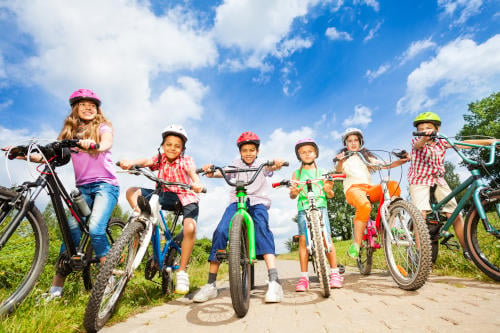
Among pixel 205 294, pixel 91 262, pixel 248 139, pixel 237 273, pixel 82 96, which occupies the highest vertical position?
pixel 82 96

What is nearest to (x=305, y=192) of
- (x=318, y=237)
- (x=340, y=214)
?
(x=318, y=237)

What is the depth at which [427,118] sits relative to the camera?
189 inches

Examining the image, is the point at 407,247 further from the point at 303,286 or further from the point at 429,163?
the point at 429,163

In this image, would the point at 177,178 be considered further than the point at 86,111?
Yes

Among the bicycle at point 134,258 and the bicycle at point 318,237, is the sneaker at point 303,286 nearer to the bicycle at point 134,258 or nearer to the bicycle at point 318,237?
the bicycle at point 318,237

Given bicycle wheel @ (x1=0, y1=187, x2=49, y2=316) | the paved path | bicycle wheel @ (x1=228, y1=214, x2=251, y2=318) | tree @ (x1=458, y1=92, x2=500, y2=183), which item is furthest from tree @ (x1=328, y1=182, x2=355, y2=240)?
bicycle wheel @ (x1=0, y1=187, x2=49, y2=316)

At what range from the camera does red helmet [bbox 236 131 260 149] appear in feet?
13.8

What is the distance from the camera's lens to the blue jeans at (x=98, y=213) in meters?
3.13

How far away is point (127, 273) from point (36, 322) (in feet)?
2.34

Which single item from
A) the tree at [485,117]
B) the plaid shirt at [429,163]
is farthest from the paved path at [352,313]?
the tree at [485,117]

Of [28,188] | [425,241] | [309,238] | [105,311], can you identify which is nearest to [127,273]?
[105,311]

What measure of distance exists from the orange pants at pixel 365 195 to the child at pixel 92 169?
3.46 metres

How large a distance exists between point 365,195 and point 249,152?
6.50 feet

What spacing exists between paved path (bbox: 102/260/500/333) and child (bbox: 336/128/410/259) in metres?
1.03
